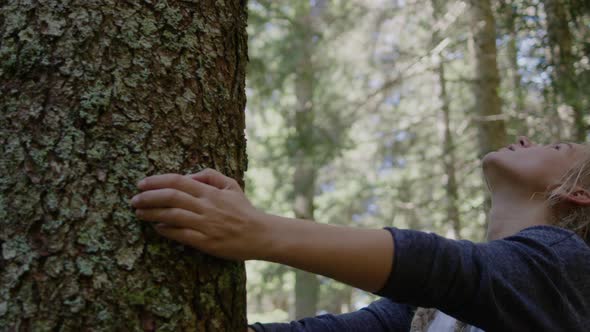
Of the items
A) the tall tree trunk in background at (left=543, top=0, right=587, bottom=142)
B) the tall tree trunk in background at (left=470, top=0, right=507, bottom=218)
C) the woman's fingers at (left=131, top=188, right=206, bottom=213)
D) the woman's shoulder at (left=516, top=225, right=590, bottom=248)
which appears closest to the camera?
the woman's fingers at (left=131, top=188, right=206, bottom=213)

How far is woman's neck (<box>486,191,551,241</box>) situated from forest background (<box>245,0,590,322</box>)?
378 cm

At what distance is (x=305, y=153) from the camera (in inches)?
400

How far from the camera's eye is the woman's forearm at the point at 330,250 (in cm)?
133

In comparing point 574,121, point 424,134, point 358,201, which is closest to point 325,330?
point 574,121

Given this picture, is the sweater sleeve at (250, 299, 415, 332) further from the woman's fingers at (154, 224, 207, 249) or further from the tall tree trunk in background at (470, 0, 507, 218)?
the tall tree trunk in background at (470, 0, 507, 218)

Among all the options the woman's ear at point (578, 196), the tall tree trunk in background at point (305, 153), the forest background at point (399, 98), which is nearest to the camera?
the woman's ear at point (578, 196)

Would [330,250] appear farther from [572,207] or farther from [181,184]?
[572,207]

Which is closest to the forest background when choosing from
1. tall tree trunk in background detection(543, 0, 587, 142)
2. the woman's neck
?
tall tree trunk in background detection(543, 0, 587, 142)

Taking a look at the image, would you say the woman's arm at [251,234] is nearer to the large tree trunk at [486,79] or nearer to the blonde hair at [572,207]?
the blonde hair at [572,207]

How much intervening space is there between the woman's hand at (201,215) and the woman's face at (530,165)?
1385 millimetres

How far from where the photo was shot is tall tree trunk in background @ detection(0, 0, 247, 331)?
1.29 meters

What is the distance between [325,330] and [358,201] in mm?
12975

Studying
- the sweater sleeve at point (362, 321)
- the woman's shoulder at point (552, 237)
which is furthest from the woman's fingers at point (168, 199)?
the woman's shoulder at point (552, 237)

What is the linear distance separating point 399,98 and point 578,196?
11077 mm
